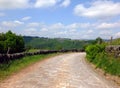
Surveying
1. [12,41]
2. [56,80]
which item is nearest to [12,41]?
[12,41]

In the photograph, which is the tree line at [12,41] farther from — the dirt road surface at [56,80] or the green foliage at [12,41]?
the dirt road surface at [56,80]

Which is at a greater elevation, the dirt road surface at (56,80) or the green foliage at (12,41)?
the green foliage at (12,41)

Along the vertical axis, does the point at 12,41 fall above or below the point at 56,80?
above

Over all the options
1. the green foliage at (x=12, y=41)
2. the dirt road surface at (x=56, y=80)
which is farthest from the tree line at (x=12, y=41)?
the dirt road surface at (x=56, y=80)

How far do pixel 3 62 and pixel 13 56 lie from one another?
4936 mm

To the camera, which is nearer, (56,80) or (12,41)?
(56,80)

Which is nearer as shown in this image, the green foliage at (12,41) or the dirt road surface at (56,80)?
the dirt road surface at (56,80)

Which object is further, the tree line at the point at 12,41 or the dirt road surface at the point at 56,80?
the tree line at the point at 12,41

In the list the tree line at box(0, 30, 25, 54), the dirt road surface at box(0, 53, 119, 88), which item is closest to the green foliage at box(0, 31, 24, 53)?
the tree line at box(0, 30, 25, 54)

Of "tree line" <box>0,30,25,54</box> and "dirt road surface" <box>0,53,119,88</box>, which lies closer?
"dirt road surface" <box>0,53,119,88</box>

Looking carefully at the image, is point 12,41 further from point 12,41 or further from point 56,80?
point 56,80

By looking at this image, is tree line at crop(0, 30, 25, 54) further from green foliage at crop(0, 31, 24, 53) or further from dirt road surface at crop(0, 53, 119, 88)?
dirt road surface at crop(0, 53, 119, 88)

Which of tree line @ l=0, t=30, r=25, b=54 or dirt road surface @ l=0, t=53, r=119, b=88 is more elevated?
tree line @ l=0, t=30, r=25, b=54

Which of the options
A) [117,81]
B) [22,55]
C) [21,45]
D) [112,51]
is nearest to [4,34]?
[21,45]
